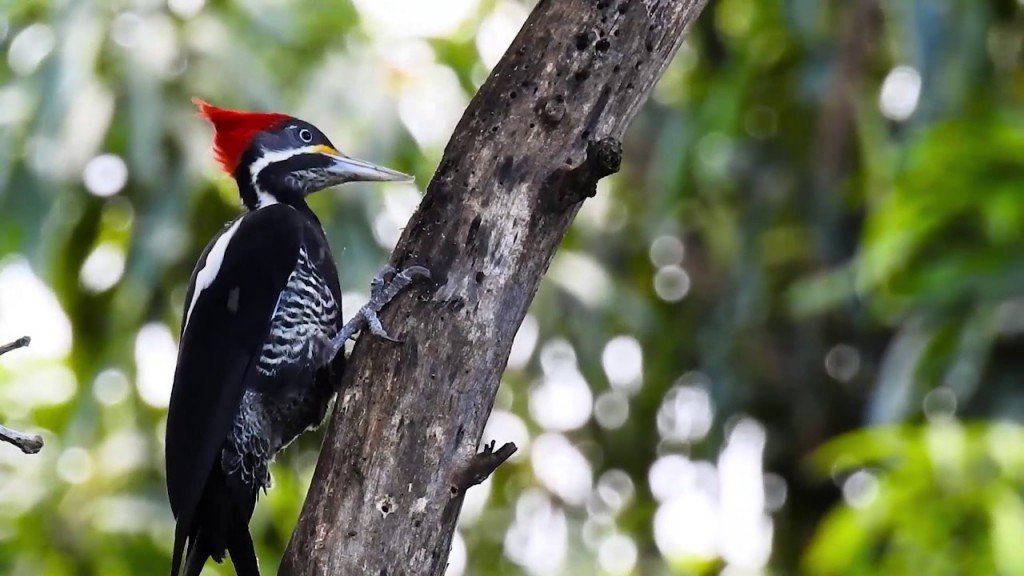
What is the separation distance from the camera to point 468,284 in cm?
213

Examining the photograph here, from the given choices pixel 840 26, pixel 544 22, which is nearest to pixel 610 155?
pixel 544 22

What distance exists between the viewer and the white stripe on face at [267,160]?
308cm

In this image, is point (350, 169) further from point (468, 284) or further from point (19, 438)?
point (19, 438)

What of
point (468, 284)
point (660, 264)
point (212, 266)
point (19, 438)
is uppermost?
point (660, 264)

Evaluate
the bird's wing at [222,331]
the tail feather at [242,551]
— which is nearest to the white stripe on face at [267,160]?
the bird's wing at [222,331]

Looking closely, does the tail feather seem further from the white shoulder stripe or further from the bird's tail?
the white shoulder stripe

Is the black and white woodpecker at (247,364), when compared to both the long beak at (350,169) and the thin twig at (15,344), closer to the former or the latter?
the long beak at (350,169)

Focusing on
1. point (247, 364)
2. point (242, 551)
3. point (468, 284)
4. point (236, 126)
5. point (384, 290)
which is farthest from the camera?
point (236, 126)

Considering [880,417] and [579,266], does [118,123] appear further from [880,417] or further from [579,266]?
[880,417]

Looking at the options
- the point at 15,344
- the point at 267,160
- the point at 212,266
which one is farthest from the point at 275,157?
the point at 15,344

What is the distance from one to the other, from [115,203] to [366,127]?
2.64 ft

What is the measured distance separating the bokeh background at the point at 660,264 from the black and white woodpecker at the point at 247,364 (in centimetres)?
106

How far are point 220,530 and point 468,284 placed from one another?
841 millimetres

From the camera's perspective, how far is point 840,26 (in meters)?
4.98
